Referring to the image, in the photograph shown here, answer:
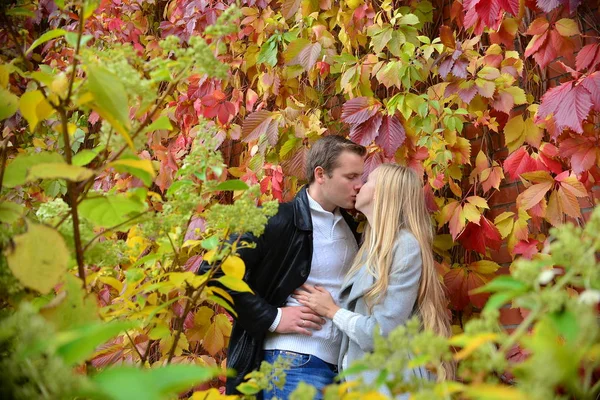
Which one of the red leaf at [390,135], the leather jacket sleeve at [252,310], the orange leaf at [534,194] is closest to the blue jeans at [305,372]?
the leather jacket sleeve at [252,310]

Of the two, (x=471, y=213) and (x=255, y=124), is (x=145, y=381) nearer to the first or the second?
(x=471, y=213)

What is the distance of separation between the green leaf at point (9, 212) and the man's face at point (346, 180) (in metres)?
1.52

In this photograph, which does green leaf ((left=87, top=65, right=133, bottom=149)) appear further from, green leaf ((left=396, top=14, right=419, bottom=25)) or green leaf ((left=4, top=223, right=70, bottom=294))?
green leaf ((left=396, top=14, right=419, bottom=25))

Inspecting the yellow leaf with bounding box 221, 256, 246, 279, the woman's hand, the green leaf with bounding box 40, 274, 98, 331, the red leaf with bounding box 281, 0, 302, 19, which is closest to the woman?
the woman's hand

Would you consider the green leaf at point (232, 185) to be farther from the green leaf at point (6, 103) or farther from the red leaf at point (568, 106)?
the red leaf at point (568, 106)

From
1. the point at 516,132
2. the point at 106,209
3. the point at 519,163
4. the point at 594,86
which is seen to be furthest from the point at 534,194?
the point at 106,209

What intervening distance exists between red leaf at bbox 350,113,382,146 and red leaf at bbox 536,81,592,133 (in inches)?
19.6

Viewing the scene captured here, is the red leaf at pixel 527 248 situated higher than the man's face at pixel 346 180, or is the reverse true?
the man's face at pixel 346 180

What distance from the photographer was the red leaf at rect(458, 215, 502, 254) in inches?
80.6

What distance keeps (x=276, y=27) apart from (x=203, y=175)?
1.62m

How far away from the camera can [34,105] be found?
801 millimetres

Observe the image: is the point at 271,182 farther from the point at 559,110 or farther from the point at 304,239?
the point at 559,110

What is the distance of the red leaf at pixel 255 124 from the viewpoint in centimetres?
240

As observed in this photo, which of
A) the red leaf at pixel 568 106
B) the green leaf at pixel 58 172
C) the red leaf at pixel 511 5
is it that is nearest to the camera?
the green leaf at pixel 58 172
